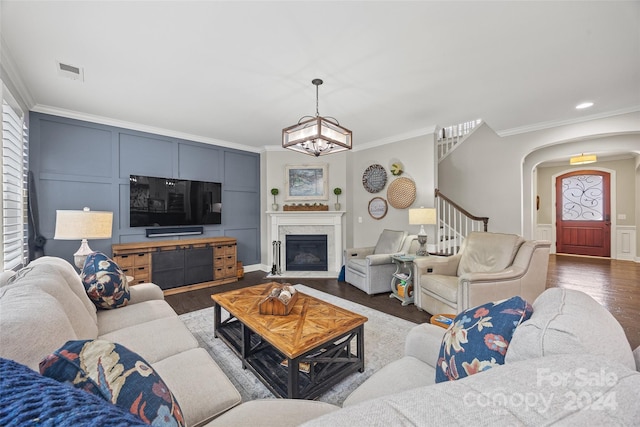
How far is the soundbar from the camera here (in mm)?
4043

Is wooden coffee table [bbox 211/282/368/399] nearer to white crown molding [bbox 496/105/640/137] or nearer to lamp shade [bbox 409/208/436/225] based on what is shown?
lamp shade [bbox 409/208/436/225]

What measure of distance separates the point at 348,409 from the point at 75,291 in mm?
2030

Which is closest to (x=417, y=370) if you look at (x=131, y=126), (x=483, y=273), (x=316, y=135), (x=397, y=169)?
(x=483, y=273)

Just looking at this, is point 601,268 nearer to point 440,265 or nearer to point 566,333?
point 440,265

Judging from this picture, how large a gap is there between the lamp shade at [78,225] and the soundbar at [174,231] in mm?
1787

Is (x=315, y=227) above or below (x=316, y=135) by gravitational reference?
below

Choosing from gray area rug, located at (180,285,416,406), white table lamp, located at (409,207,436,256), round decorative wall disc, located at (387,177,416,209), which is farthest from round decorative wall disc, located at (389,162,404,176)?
gray area rug, located at (180,285,416,406)

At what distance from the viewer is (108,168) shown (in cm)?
366

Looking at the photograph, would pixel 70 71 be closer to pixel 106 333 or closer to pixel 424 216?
pixel 106 333

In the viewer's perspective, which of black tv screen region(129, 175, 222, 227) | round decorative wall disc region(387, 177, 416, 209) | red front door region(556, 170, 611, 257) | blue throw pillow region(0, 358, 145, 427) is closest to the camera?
blue throw pillow region(0, 358, 145, 427)

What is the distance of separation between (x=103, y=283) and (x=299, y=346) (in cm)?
160

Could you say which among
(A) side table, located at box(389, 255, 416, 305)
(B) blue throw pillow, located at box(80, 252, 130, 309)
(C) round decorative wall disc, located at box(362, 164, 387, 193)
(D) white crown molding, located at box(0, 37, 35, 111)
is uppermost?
(D) white crown molding, located at box(0, 37, 35, 111)

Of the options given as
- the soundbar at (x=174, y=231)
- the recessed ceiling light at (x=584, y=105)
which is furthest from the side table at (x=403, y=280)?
the soundbar at (x=174, y=231)

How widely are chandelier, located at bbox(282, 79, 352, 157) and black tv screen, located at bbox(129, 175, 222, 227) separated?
2633 millimetres
